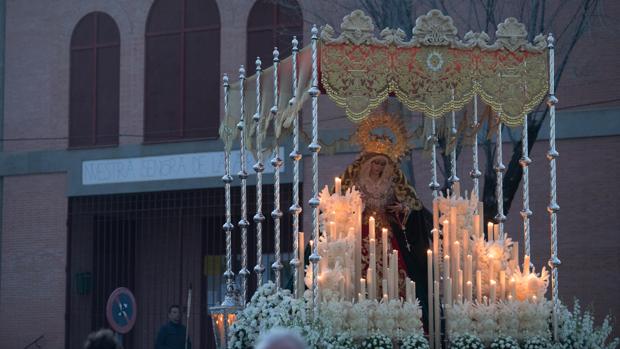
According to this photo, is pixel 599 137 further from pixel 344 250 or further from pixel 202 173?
pixel 344 250

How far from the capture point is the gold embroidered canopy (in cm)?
1358

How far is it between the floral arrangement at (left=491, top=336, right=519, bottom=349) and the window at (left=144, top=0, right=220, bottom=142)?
48.8 ft

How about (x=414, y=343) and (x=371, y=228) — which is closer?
(x=414, y=343)

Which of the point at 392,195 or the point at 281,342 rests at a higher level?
the point at 392,195

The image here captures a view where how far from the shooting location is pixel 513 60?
14.1 m

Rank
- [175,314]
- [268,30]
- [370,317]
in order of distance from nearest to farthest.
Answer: [370,317]
[175,314]
[268,30]

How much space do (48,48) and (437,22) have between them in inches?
677

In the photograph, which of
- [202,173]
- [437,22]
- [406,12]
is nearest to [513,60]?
[437,22]

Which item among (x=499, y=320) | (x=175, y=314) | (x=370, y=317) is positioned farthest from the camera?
(x=175, y=314)

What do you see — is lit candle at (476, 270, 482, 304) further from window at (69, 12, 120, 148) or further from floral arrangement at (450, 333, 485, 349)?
window at (69, 12, 120, 148)

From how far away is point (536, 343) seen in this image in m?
13.5

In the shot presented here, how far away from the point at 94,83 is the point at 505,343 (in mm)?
17221

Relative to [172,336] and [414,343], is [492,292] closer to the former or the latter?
[414,343]

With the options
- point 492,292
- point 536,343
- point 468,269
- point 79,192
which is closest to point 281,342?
point 536,343
